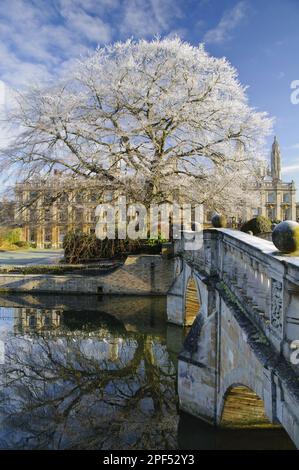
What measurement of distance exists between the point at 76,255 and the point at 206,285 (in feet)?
54.3

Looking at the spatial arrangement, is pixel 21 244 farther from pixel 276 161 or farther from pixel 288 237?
pixel 276 161

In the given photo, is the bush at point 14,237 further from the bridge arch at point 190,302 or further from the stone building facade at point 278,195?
the stone building facade at point 278,195

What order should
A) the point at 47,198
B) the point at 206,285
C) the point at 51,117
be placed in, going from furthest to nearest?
the point at 47,198 → the point at 51,117 → the point at 206,285

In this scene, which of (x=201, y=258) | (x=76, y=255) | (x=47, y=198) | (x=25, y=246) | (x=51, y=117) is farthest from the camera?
(x=25, y=246)

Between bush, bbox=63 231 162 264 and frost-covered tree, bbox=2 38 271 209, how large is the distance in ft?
8.55

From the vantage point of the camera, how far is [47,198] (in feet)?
69.2

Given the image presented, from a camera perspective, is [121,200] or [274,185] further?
[274,185]

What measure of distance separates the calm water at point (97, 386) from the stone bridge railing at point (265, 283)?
3.19 metres


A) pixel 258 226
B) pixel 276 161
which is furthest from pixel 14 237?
pixel 276 161

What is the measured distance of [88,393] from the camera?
8.95m

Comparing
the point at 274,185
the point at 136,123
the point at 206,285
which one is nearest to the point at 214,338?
the point at 206,285

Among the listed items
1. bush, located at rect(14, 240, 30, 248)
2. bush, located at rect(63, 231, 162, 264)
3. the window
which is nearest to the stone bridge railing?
bush, located at rect(63, 231, 162, 264)

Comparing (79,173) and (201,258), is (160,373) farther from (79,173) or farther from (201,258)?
(79,173)

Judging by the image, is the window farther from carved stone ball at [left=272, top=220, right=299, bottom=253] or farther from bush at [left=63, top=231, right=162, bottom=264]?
carved stone ball at [left=272, top=220, right=299, bottom=253]
